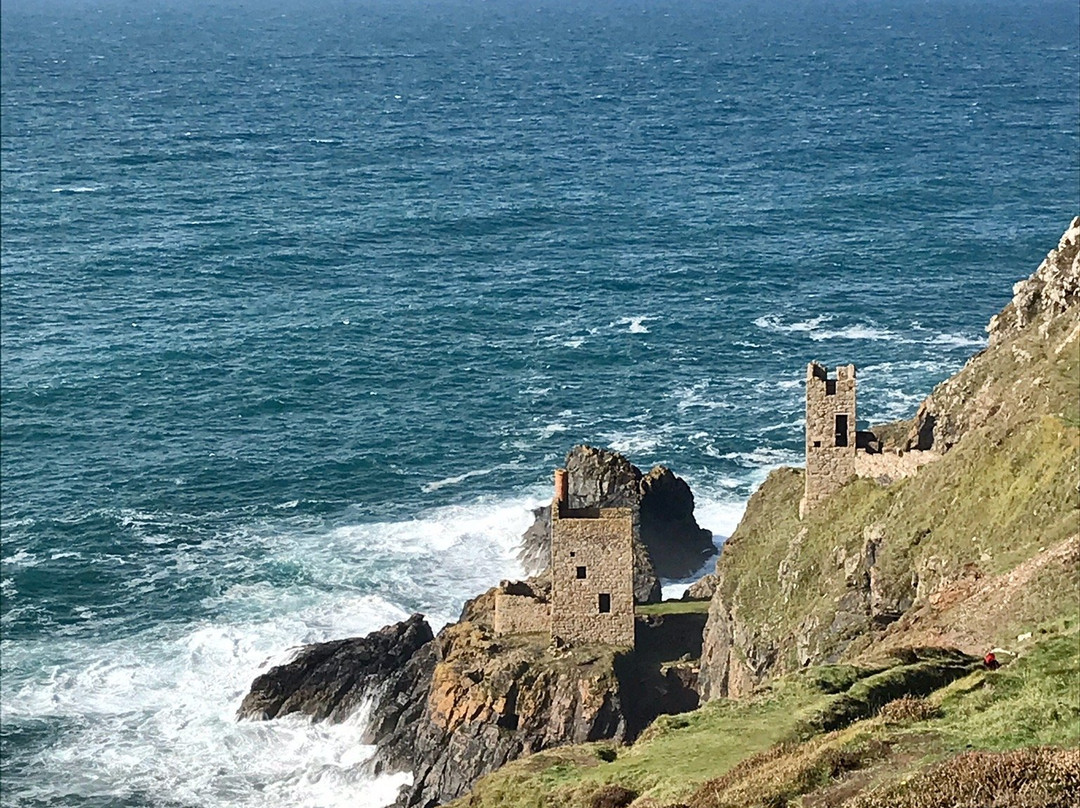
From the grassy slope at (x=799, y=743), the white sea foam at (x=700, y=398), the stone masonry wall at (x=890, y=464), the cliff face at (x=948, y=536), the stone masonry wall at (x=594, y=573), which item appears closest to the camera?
the grassy slope at (x=799, y=743)

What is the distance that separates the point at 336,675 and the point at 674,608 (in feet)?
54.5

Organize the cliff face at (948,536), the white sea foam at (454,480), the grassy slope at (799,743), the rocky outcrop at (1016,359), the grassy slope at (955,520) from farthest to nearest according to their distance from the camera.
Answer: the white sea foam at (454,480), the rocky outcrop at (1016,359), the grassy slope at (955,520), the cliff face at (948,536), the grassy slope at (799,743)

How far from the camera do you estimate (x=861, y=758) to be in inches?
1463

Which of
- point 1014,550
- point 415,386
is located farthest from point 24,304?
point 1014,550

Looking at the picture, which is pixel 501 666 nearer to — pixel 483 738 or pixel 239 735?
pixel 483 738

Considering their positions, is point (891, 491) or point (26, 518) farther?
point (26, 518)

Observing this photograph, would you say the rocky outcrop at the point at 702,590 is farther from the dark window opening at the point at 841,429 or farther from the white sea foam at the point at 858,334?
the white sea foam at the point at 858,334

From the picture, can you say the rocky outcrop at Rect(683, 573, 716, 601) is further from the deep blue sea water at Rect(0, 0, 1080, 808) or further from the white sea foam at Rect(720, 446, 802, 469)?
the white sea foam at Rect(720, 446, 802, 469)

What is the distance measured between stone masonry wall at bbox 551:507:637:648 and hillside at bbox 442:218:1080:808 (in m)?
3.99

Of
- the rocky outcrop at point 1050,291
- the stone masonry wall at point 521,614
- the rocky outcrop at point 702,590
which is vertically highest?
the rocky outcrop at point 1050,291

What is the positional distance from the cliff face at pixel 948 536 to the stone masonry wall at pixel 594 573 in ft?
13.0

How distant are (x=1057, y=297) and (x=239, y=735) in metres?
41.1

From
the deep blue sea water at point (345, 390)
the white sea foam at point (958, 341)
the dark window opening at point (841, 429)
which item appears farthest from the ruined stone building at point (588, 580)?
the white sea foam at point (958, 341)

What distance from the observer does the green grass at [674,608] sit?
75.5 metres
